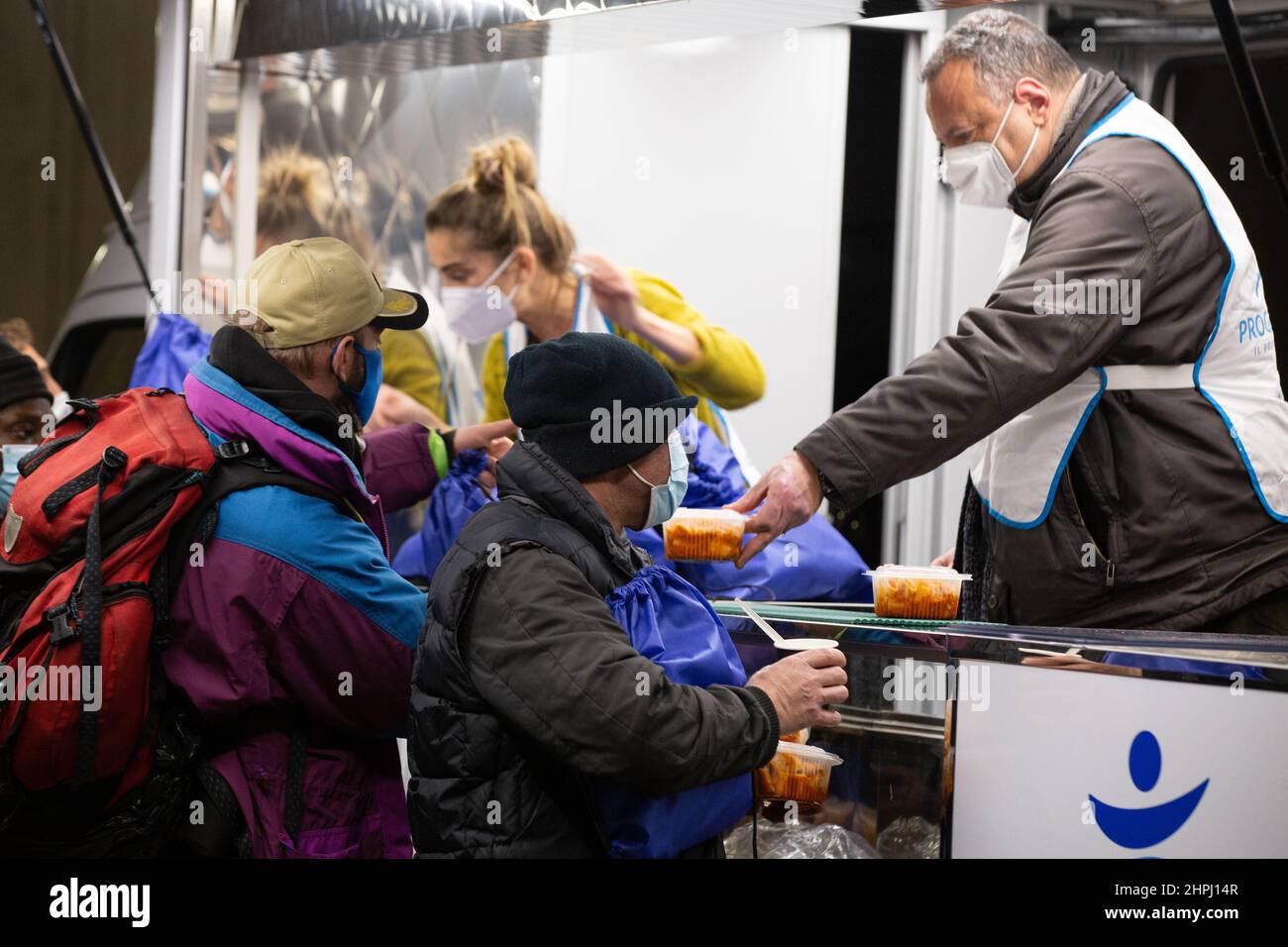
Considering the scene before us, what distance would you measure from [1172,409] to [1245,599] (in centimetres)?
41

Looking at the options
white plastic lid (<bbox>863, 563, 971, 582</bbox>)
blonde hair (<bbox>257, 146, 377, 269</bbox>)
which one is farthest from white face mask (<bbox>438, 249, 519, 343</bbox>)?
white plastic lid (<bbox>863, 563, 971, 582</bbox>)

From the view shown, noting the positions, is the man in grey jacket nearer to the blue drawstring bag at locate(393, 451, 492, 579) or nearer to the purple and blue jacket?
the purple and blue jacket

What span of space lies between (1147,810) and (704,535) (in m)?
0.99

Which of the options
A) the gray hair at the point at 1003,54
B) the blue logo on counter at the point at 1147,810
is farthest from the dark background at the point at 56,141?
the blue logo on counter at the point at 1147,810

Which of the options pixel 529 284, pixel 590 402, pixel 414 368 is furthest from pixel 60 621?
pixel 414 368

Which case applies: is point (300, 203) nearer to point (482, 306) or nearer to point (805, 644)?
point (482, 306)

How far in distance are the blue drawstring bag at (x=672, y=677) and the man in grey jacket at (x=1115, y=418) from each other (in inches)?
18.8

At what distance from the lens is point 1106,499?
2814 millimetres

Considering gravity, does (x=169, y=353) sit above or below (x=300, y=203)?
below

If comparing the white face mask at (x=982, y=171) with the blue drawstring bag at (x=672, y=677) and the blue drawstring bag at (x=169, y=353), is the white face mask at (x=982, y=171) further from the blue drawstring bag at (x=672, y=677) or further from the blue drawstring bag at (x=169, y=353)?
the blue drawstring bag at (x=169, y=353)

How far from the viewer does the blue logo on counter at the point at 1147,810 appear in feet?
7.61

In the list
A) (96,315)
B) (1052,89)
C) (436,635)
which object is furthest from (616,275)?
(96,315)

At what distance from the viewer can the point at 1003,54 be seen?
3.07m

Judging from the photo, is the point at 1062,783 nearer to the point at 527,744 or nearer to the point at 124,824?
the point at 527,744
